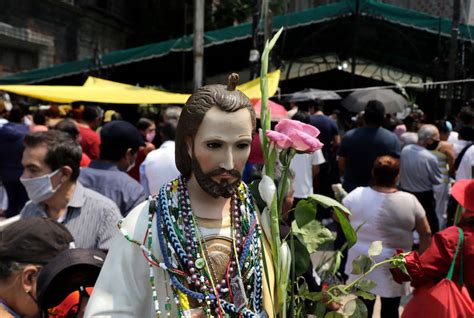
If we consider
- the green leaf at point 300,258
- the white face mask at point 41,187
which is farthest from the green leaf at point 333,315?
the white face mask at point 41,187

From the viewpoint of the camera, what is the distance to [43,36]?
17125mm

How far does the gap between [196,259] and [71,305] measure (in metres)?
0.58

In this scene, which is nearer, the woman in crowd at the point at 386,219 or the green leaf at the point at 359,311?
the green leaf at the point at 359,311

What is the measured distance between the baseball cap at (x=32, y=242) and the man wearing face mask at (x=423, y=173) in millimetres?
4685

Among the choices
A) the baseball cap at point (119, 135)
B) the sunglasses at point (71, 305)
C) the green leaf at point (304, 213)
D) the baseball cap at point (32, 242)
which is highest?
the baseball cap at point (119, 135)

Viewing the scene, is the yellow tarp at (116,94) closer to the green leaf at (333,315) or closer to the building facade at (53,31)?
the green leaf at (333,315)

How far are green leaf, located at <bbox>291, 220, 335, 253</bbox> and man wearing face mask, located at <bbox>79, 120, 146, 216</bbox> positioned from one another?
1.77 metres

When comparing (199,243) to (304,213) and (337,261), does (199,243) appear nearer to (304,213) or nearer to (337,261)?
(304,213)

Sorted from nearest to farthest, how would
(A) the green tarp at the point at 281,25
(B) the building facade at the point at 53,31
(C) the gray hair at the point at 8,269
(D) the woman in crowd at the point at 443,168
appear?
1. (C) the gray hair at the point at 8,269
2. (D) the woman in crowd at the point at 443,168
3. (A) the green tarp at the point at 281,25
4. (B) the building facade at the point at 53,31

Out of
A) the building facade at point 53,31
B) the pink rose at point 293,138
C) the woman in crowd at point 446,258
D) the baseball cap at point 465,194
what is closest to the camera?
the pink rose at point 293,138

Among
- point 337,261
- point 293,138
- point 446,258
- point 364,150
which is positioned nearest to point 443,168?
point 364,150

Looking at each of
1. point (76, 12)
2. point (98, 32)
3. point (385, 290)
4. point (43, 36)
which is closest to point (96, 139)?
point (385, 290)

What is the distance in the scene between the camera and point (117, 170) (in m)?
3.80

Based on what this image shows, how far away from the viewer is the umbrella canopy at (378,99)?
10.3 metres
